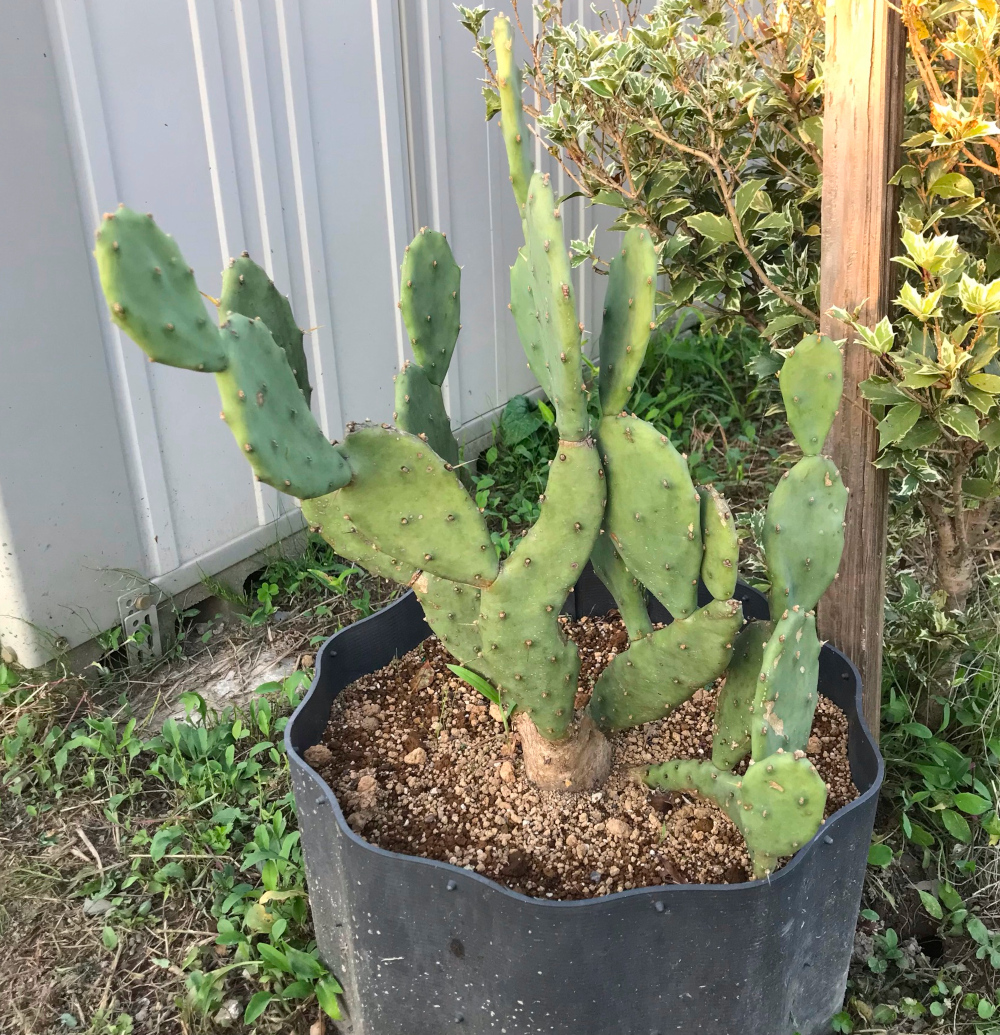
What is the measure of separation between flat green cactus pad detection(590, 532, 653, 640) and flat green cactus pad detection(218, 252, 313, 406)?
0.56 m

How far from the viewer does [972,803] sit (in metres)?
1.84

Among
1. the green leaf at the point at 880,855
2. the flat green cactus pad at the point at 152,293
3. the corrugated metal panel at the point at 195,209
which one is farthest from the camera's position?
the corrugated metal panel at the point at 195,209

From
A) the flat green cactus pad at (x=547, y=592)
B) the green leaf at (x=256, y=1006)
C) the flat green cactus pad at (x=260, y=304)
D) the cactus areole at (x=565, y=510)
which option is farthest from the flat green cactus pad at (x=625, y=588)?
the green leaf at (x=256, y=1006)

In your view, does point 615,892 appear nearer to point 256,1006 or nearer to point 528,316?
point 256,1006

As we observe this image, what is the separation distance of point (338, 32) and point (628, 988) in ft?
7.86

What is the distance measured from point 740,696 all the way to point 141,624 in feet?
5.17

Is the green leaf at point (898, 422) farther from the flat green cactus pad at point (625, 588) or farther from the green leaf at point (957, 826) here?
the green leaf at point (957, 826)

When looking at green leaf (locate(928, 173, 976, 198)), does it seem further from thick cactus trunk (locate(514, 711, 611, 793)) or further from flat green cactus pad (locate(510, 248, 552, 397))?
thick cactus trunk (locate(514, 711, 611, 793))

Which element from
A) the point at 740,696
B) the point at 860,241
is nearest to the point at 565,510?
the point at 740,696

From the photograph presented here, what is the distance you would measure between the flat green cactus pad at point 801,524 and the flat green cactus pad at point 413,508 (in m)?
0.43

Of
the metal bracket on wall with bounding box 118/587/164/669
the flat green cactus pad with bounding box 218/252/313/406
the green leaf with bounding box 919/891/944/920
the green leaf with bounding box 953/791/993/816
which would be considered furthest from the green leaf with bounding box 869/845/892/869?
the metal bracket on wall with bounding box 118/587/164/669

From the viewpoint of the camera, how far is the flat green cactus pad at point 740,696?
1.52 m

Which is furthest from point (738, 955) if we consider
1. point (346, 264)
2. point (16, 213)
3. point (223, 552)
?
point (346, 264)

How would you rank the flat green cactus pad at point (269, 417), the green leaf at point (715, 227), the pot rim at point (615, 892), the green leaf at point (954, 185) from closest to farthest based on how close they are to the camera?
the flat green cactus pad at point (269, 417) < the pot rim at point (615, 892) < the green leaf at point (954, 185) < the green leaf at point (715, 227)
